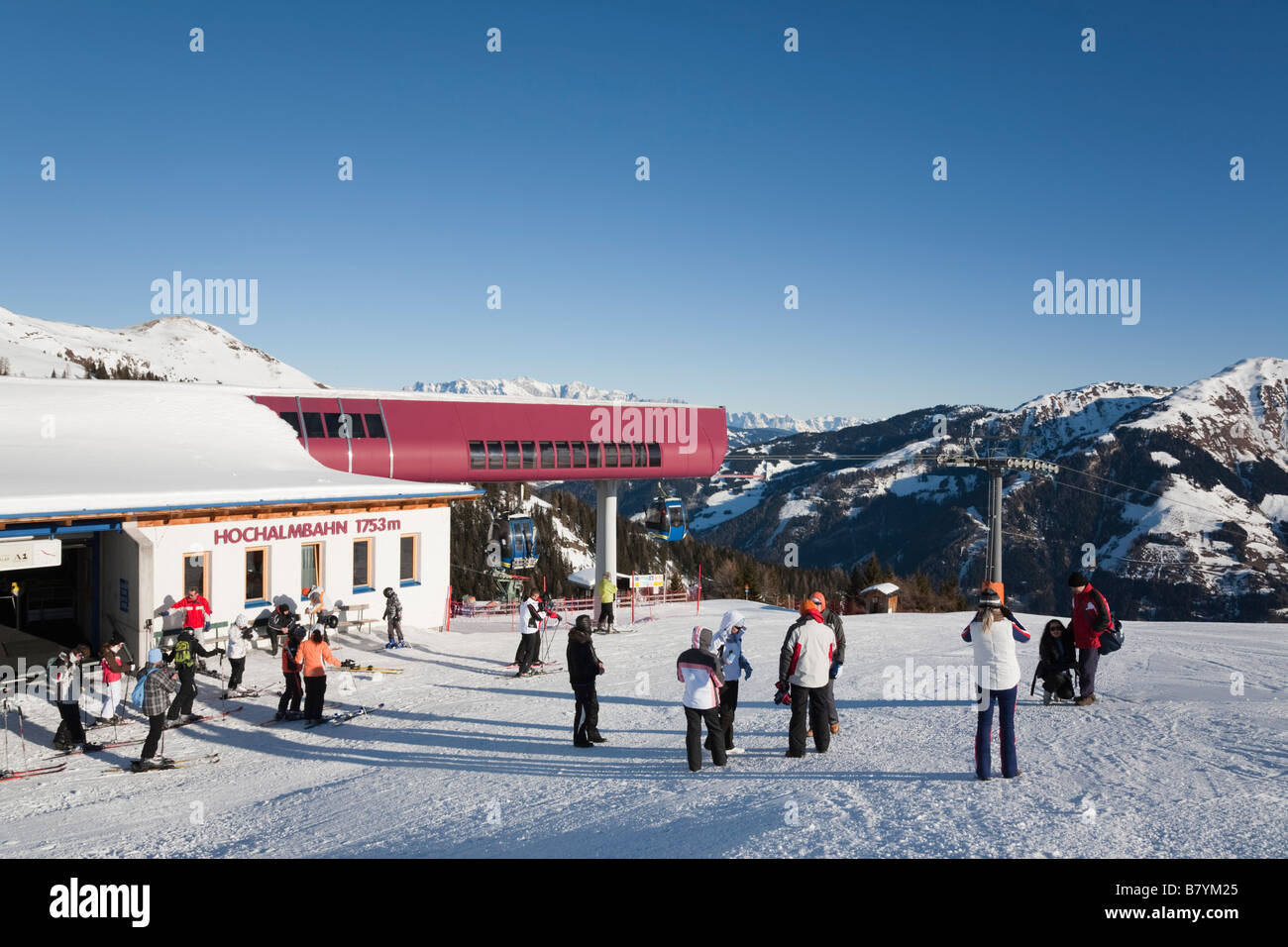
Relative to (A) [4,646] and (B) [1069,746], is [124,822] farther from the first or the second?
(A) [4,646]

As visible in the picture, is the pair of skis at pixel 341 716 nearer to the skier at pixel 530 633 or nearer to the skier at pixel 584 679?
the skier at pixel 530 633

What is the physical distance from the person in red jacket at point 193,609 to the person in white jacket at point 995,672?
1419cm

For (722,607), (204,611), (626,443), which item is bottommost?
(722,607)

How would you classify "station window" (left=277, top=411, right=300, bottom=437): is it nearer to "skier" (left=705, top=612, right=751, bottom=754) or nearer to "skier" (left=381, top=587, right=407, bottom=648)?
"skier" (left=381, top=587, right=407, bottom=648)

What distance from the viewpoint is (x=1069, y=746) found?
8719 mm

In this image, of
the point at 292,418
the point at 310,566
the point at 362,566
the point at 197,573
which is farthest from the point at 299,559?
the point at 292,418

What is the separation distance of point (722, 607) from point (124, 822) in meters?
24.0

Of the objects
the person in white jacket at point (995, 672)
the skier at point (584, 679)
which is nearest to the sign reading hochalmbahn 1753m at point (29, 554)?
the skier at point (584, 679)

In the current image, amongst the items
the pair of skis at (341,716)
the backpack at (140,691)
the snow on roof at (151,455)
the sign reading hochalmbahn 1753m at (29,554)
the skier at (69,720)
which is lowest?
the pair of skis at (341,716)

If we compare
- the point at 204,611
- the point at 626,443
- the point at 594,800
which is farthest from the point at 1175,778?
the point at 626,443

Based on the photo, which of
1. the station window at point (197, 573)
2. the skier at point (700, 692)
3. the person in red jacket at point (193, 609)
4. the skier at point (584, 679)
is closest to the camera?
the skier at point (700, 692)

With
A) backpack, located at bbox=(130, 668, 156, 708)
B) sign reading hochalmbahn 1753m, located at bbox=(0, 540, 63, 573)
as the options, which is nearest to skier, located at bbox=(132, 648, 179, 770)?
backpack, located at bbox=(130, 668, 156, 708)

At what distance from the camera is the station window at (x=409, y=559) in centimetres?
2153

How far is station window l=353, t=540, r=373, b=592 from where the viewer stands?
66.5 feet
